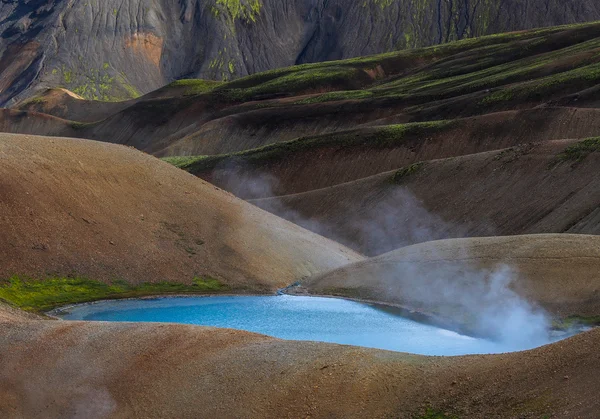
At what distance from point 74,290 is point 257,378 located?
24.1 metres

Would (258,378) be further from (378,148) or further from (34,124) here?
(34,124)

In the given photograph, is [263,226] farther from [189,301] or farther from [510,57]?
[510,57]

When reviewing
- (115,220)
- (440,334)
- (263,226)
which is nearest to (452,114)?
(263,226)

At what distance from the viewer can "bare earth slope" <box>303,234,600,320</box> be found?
4078cm

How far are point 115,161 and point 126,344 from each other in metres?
30.1

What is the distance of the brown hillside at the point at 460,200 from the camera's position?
58.6 m

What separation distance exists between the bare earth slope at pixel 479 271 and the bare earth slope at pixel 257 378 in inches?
626

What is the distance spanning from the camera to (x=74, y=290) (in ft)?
156

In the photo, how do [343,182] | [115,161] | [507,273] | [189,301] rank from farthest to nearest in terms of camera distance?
[343,182], [115,161], [189,301], [507,273]

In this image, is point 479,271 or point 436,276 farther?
point 436,276

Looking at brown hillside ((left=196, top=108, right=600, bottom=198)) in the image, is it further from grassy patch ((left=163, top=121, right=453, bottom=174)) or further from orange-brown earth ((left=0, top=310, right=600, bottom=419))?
orange-brown earth ((left=0, top=310, right=600, bottom=419))

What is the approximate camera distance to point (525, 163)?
65062 mm

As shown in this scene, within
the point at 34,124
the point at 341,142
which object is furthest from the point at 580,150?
the point at 34,124

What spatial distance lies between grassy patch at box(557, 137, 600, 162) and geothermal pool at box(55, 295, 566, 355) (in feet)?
68.7
